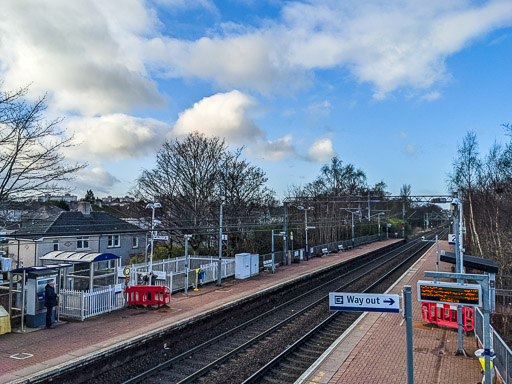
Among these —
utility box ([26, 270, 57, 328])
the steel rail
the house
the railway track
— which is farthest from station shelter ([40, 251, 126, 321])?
the house

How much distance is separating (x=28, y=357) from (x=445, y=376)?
34.8 ft

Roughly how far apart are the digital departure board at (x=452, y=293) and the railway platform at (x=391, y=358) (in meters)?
2.30

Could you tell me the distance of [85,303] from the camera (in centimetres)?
1445

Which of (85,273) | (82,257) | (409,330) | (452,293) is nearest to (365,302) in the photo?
(409,330)

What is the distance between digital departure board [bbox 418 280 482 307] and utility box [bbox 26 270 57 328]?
12.2 metres

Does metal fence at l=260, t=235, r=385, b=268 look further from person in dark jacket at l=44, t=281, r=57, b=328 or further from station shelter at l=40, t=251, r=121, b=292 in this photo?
person in dark jacket at l=44, t=281, r=57, b=328

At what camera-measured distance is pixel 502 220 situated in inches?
984

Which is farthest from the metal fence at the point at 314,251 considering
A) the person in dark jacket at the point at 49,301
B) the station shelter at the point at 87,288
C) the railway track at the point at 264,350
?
the person in dark jacket at the point at 49,301

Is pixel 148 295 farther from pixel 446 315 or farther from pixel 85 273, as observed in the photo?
pixel 446 315

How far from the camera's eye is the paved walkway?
966 centimetres

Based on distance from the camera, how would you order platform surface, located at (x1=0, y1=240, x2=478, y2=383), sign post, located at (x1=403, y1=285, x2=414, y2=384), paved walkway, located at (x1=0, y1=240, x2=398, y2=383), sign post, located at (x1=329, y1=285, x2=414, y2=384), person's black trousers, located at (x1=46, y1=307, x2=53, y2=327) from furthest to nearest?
1. person's black trousers, located at (x1=46, y1=307, x2=53, y2=327)
2. paved walkway, located at (x1=0, y1=240, x2=398, y2=383)
3. platform surface, located at (x1=0, y1=240, x2=478, y2=383)
4. sign post, located at (x1=329, y1=285, x2=414, y2=384)
5. sign post, located at (x1=403, y1=285, x2=414, y2=384)

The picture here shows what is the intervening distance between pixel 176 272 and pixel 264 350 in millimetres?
9979

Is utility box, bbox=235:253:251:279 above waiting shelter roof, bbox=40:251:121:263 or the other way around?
the other way around

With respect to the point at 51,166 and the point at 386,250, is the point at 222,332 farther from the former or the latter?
the point at 386,250
